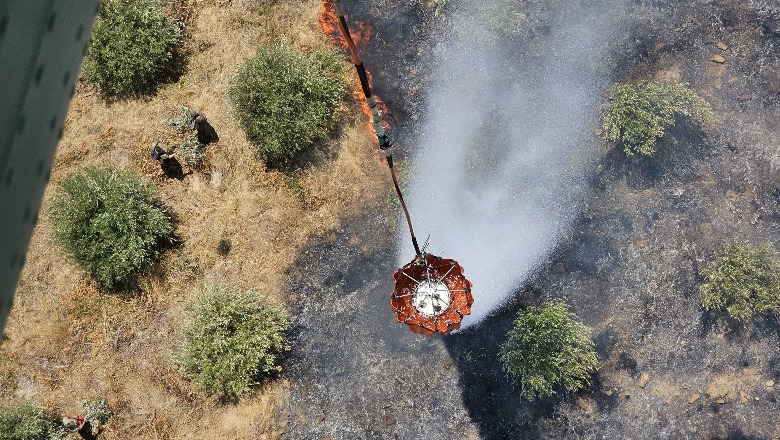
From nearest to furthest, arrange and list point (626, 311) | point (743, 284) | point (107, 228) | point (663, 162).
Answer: point (743, 284) < point (107, 228) < point (626, 311) < point (663, 162)

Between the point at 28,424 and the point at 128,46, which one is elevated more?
the point at 128,46

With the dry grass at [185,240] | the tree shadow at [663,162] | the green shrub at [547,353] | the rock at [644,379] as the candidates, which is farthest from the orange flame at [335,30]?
the rock at [644,379]

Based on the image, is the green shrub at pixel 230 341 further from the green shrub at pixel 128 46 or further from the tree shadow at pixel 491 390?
the green shrub at pixel 128 46

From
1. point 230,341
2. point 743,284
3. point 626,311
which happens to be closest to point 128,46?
point 230,341

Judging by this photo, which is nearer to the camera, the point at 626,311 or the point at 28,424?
the point at 28,424

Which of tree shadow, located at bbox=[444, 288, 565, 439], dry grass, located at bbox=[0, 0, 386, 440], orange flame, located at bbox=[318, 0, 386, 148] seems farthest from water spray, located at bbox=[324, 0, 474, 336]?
orange flame, located at bbox=[318, 0, 386, 148]

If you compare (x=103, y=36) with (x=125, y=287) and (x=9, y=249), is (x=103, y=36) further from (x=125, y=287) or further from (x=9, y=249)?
(x=9, y=249)

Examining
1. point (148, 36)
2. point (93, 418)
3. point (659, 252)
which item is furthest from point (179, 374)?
point (659, 252)

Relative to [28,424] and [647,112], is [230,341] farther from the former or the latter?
[647,112]
